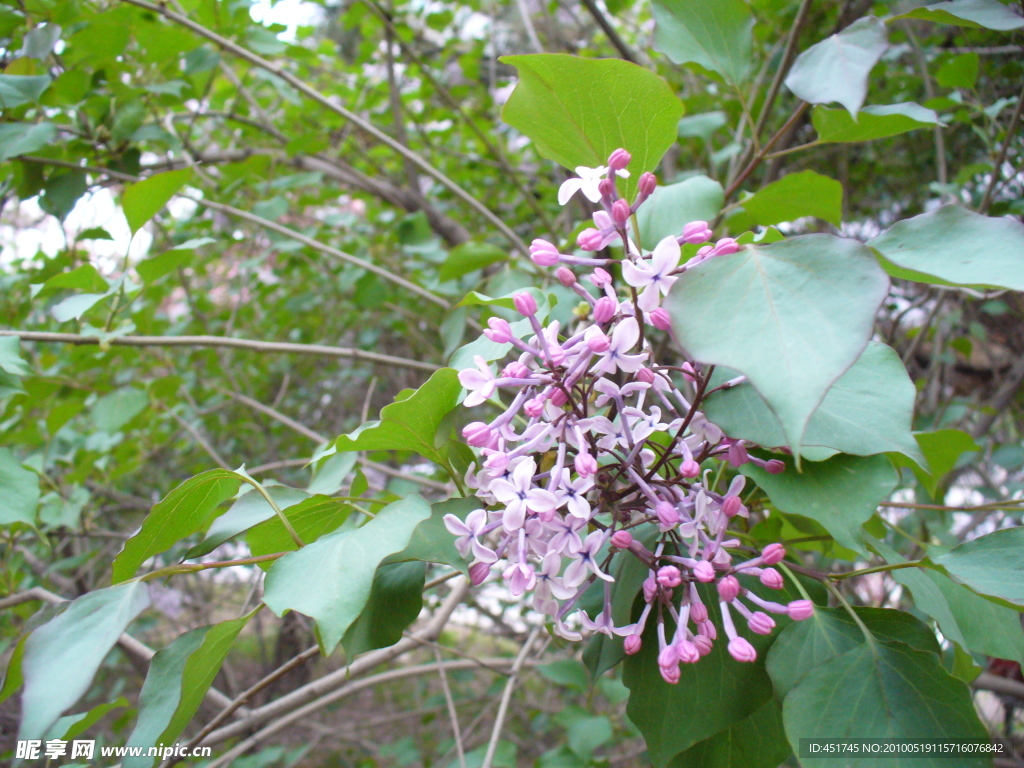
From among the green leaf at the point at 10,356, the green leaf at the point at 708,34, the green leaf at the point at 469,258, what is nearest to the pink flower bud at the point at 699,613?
the green leaf at the point at 708,34

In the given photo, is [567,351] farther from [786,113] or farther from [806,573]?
[786,113]

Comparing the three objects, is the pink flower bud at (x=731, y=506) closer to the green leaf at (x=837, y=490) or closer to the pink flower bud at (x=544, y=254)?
the green leaf at (x=837, y=490)

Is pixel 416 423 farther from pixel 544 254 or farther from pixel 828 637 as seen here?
pixel 828 637

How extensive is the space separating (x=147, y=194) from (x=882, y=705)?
2.89 ft

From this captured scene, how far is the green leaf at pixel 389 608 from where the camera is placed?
51cm

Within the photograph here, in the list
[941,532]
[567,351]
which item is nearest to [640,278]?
[567,351]

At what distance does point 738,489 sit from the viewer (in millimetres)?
472

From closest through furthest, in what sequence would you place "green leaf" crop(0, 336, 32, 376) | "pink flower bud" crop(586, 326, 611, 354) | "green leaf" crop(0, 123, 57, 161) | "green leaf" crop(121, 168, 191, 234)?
"pink flower bud" crop(586, 326, 611, 354) → "green leaf" crop(0, 336, 32, 376) → "green leaf" crop(121, 168, 191, 234) → "green leaf" crop(0, 123, 57, 161)

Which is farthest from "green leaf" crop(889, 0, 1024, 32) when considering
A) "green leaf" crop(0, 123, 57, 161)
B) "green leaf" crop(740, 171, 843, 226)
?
"green leaf" crop(0, 123, 57, 161)

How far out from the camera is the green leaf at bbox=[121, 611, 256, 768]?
50 centimetres

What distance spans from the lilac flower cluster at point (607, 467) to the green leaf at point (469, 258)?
2.27 ft

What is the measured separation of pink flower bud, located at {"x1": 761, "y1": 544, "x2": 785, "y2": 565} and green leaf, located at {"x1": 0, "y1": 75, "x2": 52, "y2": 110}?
1.15 meters

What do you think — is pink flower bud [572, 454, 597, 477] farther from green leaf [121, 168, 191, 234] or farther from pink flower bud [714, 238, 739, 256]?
green leaf [121, 168, 191, 234]

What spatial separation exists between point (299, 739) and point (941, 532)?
280cm
